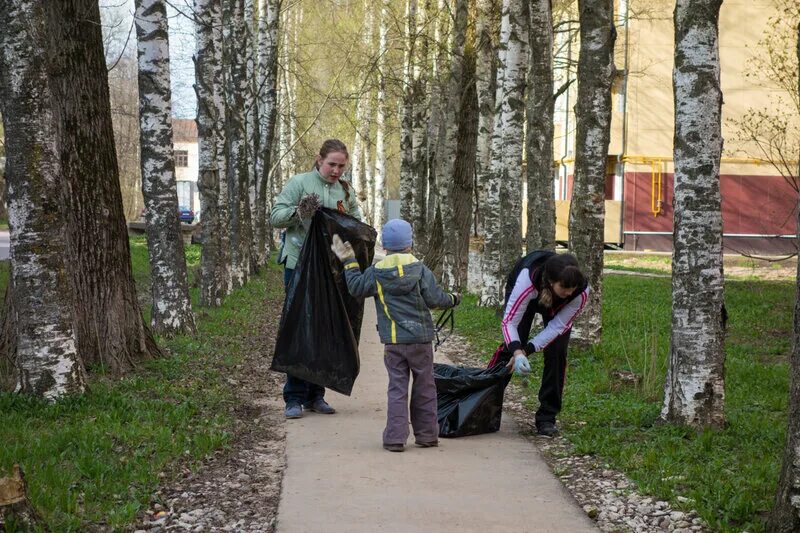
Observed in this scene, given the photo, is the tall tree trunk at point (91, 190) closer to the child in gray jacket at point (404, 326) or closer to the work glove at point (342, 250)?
the work glove at point (342, 250)

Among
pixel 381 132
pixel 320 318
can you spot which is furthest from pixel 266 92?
pixel 320 318

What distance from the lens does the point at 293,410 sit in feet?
27.3

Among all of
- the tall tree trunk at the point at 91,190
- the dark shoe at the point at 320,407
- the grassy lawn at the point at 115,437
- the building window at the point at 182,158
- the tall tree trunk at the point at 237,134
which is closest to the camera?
the grassy lawn at the point at 115,437

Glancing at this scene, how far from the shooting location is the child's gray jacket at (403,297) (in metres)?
7.09

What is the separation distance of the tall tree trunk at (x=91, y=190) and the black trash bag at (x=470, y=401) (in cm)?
346

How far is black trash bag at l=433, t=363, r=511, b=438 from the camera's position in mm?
7625

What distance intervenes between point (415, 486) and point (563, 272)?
6.53 ft

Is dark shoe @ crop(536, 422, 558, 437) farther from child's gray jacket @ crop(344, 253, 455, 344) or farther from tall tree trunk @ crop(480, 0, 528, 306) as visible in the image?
tall tree trunk @ crop(480, 0, 528, 306)

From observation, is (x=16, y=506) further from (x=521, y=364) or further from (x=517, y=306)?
(x=517, y=306)

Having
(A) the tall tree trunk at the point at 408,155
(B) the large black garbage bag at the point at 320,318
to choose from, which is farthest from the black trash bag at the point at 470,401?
(A) the tall tree trunk at the point at 408,155

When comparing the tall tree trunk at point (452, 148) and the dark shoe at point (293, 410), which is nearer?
→ the dark shoe at point (293, 410)

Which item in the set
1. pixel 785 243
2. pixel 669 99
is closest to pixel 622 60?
pixel 669 99

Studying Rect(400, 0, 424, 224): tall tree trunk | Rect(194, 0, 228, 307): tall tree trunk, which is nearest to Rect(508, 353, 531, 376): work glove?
Rect(194, 0, 228, 307): tall tree trunk

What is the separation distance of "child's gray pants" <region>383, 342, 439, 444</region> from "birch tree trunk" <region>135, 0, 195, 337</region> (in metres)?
5.58
